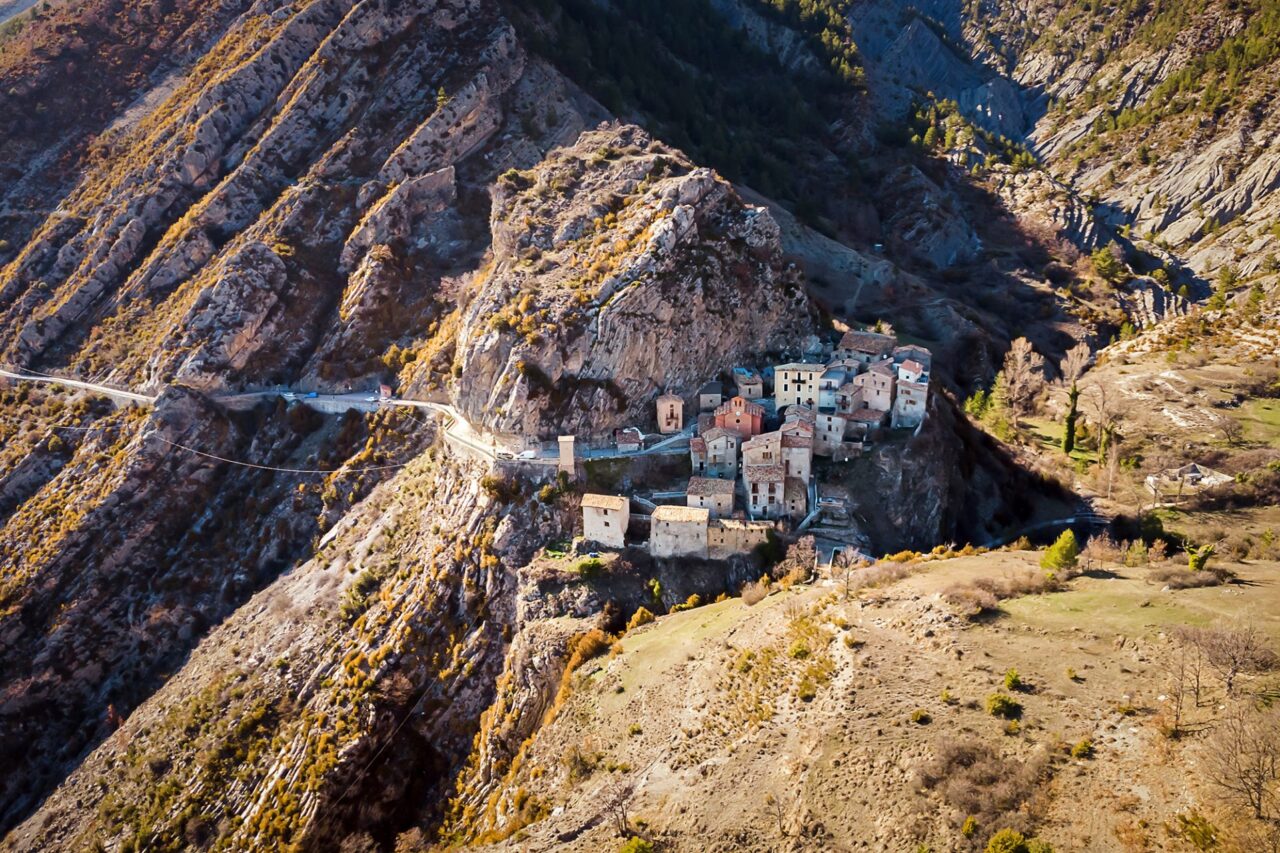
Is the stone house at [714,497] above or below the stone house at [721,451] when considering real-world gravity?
below

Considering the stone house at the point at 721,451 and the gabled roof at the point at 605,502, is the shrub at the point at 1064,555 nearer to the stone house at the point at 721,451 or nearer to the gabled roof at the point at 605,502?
the stone house at the point at 721,451

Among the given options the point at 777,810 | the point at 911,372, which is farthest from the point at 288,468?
the point at 777,810

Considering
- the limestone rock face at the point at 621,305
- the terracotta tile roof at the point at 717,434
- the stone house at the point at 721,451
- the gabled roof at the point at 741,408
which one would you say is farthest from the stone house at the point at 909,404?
the terracotta tile roof at the point at 717,434

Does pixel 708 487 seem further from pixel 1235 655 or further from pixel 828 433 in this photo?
pixel 1235 655

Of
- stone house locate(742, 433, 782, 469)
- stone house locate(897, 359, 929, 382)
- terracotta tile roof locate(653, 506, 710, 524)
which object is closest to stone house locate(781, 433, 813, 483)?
stone house locate(742, 433, 782, 469)

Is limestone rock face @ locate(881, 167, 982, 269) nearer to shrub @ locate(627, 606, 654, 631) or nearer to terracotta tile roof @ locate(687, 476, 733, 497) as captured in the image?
terracotta tile roof @ locate(687, 476, 733, 497)

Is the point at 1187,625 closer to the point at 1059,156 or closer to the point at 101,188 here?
the point at 101,188
